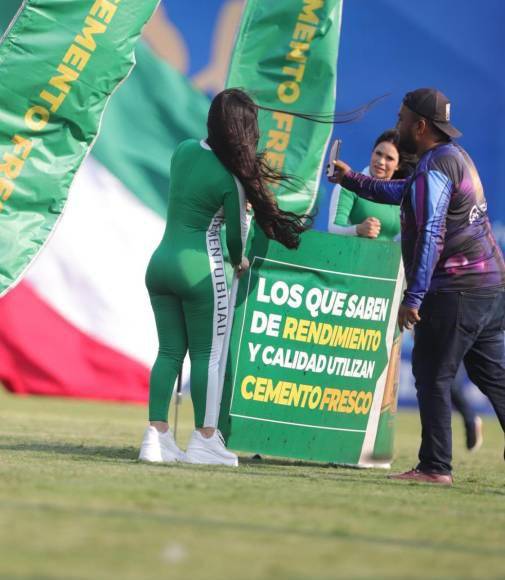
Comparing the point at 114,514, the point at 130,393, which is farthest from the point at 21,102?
the point at 130,393

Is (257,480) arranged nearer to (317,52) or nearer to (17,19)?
(17,19)

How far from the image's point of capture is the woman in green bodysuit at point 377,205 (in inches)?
270

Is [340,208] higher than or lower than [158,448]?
higher

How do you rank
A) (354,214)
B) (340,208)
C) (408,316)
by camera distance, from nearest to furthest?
(408,316) → (340,208) → (354,214)

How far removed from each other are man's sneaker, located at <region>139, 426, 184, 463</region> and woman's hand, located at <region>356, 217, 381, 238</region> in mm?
1539

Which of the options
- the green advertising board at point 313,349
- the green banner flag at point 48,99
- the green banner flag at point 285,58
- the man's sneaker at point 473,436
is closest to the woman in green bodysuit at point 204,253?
the green advertising board at point 313,349

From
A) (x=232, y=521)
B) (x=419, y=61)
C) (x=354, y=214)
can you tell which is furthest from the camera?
(x=419, y=61)

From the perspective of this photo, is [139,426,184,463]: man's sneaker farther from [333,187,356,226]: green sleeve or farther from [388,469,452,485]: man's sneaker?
[333,187,356,226]: green sleeve

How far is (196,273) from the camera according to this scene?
5754 millimetres

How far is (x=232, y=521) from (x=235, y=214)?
2217mm

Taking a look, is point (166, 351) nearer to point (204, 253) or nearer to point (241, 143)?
point (204, 253)

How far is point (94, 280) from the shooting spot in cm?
1131

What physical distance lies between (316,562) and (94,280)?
8.28 meters

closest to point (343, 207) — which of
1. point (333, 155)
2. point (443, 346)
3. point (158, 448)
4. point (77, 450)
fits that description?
point (333, 155)
